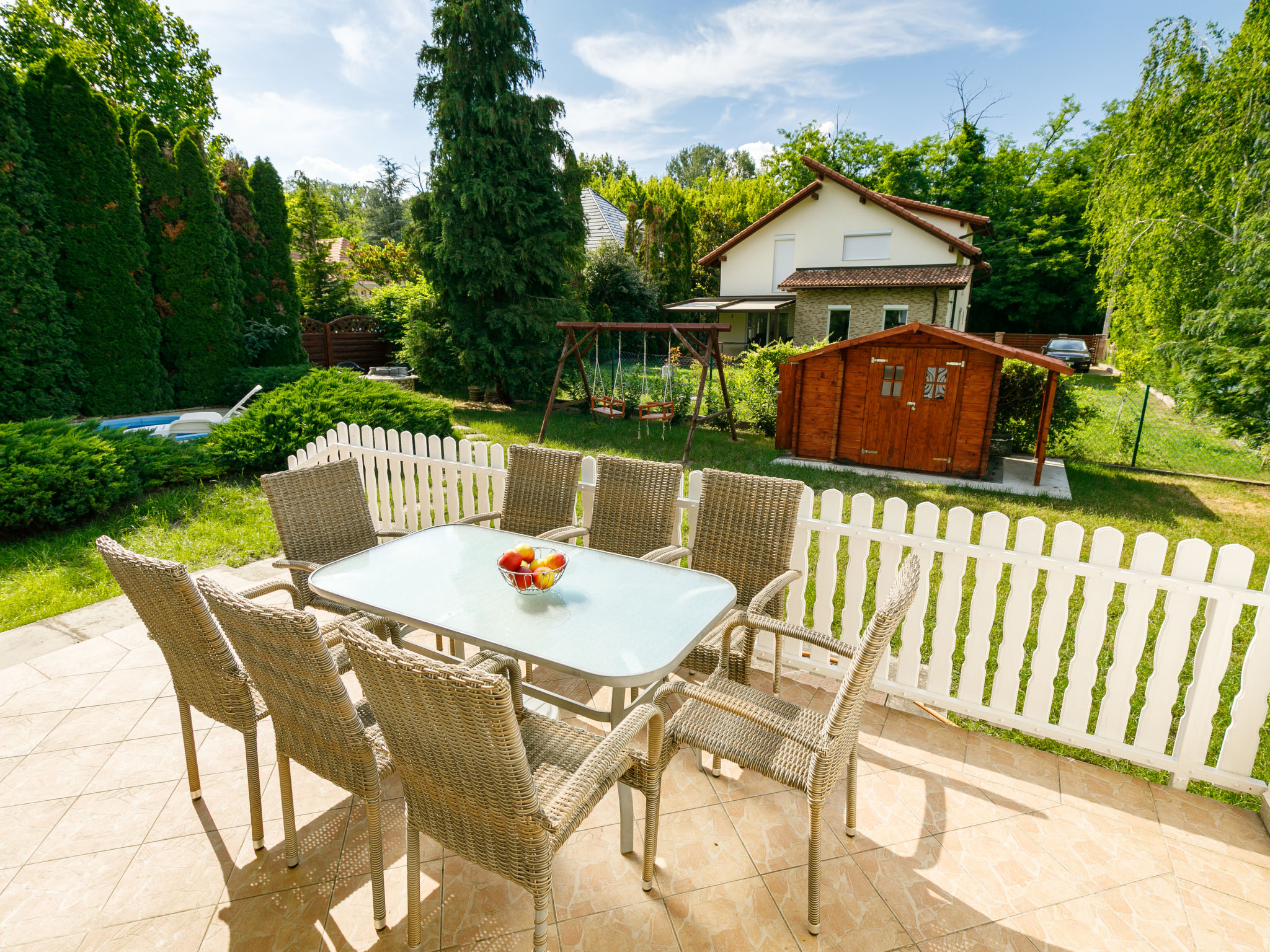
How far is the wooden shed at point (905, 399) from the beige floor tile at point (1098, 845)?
23.1ft

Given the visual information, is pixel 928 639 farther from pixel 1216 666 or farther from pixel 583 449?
pixel 583 449

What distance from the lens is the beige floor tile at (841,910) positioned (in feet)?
6.43

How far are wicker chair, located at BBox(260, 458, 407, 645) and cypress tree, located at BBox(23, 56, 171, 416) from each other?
9848mm

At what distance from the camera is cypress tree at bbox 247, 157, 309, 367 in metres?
13.2

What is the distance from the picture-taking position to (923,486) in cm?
848

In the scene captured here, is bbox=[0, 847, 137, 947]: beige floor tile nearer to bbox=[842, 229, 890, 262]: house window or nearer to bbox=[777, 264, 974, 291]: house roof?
bbox=[777, 264, 974, 291]: house roof

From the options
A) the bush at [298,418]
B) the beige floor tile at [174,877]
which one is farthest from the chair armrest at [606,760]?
the bush at [298,418]

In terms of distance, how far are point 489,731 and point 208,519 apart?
5913 millimetres

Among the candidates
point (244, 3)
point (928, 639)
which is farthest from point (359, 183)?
point (928, 639)

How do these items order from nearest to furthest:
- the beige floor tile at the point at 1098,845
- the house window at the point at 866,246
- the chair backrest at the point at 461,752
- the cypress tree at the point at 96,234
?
the chair backrest at the point at 461,752 < the beige floor tile at the point at 1098,845 < the cypress tree at the point at 96,234 < the house window at the point at 866,246

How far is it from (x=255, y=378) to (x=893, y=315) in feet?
56.0

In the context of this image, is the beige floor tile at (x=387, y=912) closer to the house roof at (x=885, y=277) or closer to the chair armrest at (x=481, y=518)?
the chair armrest at (x=481, y=518)

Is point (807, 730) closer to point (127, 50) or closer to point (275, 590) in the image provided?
point (275, 590)

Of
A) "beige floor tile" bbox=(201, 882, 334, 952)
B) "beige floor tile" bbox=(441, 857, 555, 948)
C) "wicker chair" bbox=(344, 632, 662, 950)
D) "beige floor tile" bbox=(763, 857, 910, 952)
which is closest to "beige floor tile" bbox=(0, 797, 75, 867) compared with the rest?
"beige floor tile" bbox=(201, 882, 334, 952)
